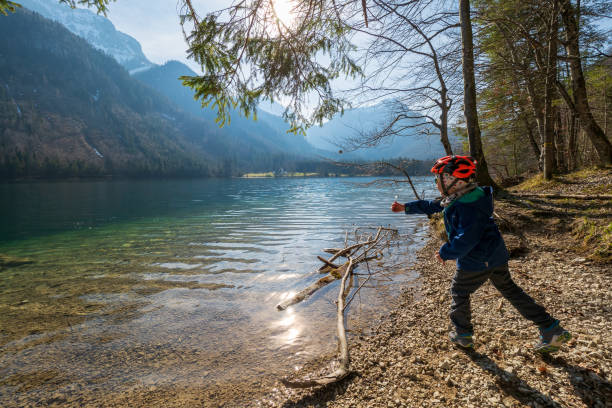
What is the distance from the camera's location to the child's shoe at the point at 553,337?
297cm

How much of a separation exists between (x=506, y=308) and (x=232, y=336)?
4469mm

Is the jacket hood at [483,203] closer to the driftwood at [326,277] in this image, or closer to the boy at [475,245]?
the boy at [475,245]

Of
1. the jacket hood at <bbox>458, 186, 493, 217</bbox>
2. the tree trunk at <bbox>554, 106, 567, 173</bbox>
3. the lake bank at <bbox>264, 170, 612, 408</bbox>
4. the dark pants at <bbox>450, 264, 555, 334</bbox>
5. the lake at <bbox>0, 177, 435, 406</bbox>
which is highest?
the tree trunk at <bbox>554, 106, 567, 173</bbox>

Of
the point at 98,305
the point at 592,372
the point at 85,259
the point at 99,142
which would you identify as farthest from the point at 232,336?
the point at 99,142

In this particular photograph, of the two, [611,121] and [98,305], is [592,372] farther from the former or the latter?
[611,121]

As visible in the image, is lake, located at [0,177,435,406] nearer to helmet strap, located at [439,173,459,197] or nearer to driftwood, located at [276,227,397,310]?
driftwood, located at [276,227,397,310]

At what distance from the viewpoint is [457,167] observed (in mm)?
3176

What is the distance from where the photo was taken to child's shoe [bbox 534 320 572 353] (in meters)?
2.97

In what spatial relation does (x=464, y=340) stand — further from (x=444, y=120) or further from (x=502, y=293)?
(x=444, y=120)

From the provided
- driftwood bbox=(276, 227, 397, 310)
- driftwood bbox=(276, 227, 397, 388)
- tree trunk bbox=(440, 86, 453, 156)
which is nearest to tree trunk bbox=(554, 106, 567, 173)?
tree trunk bbox=(440, 86, 453, 156)

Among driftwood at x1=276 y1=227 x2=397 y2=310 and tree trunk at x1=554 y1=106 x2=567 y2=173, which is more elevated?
tree trunk at x1=554 y1=106 x2=567 y2=173

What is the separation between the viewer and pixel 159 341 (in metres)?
4.88

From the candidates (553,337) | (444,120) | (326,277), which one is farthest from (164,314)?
(444,120)

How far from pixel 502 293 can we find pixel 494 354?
2.35 feet
